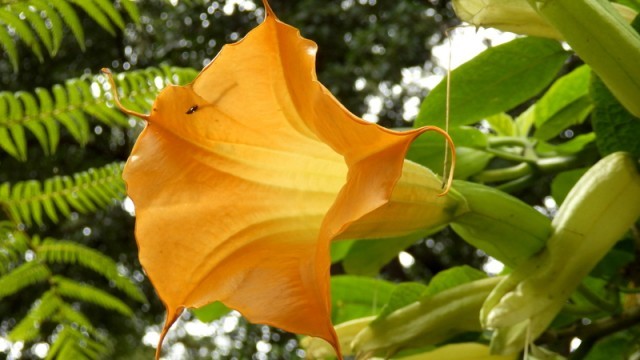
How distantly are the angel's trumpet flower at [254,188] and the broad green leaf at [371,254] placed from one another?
9.6 inches

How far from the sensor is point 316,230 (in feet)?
1.40

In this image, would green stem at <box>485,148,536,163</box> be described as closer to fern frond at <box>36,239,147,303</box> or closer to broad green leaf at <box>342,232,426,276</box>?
broad green leaf at <box>342,232,426,276</box>

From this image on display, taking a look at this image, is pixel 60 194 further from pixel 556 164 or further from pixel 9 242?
pixel 556 164

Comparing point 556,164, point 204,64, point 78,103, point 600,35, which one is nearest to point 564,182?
point 556,164

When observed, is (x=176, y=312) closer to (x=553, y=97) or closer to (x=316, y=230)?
(x=316, y=230)

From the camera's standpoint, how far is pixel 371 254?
0.73 m

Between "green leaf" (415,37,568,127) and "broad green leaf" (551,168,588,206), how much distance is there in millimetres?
78

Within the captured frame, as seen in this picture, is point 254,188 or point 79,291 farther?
point 79,291

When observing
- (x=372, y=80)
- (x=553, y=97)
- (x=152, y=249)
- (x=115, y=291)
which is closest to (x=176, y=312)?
(x=152, y=249)

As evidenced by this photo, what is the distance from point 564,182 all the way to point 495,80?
0.11 meters

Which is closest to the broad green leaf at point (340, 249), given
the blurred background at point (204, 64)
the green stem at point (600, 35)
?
the green stem at point (600, 35)

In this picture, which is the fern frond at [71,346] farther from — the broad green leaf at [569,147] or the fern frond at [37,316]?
the broad green leaf at [569,147]

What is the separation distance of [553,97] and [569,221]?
0.28 meters

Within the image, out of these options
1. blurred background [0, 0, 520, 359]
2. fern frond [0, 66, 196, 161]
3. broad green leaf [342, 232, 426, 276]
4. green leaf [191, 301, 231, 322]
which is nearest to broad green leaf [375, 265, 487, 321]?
broad green leaf [342, 232, 426, 276]
